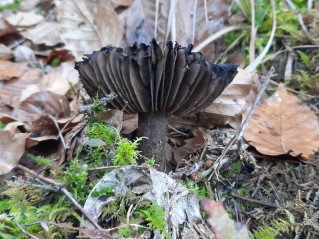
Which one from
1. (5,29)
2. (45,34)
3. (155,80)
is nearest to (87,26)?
(45,34)

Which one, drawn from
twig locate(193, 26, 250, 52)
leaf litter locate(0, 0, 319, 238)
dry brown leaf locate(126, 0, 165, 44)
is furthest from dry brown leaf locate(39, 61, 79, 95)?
twig locate(193, 26, 250, 52)

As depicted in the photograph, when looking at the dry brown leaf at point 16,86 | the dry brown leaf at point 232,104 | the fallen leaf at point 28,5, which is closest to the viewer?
the dry brown leaf at point 232,104

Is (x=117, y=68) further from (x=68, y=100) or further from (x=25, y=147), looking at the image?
(x=68, y=100)

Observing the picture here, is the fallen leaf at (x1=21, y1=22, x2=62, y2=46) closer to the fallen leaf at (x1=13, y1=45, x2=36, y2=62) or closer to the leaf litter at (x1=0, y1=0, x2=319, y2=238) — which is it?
the leaf litter at (x1=0, y1=0, x2=319, y2=238)

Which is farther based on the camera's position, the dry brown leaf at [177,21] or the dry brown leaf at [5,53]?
the dry brown leaf at [5,53]

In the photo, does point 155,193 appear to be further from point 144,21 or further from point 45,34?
point 45,34

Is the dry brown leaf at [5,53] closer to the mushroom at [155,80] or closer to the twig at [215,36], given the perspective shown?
the twig at [215,36]

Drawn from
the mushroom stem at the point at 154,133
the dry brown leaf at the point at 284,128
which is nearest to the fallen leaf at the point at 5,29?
the mushroom stem at the point at 154,133
